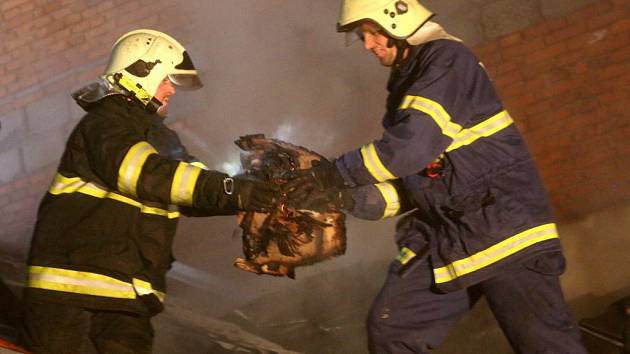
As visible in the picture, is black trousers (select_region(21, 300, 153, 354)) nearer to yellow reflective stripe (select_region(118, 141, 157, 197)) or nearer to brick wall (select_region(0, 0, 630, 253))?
yellow reflective stripe (select_region(118, 141, 157, 197))

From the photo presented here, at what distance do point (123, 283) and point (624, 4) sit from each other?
4.20m

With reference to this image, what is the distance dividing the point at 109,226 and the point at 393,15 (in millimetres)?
1633

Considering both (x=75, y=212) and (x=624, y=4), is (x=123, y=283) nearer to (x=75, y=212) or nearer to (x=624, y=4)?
(x=75, y=212)

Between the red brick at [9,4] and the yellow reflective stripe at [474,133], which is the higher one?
the red brick at [9,4]

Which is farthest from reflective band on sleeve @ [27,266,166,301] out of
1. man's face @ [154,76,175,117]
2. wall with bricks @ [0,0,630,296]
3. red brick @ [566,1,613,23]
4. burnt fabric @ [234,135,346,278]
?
red brick @ [566,1,613,23]

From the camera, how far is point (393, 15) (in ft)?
12.1

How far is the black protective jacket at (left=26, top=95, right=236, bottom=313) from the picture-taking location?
3521 mm

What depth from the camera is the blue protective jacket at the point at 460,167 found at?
345 cm

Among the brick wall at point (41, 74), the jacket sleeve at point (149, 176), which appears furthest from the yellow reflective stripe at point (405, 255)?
the brick wall at point (41, 74)

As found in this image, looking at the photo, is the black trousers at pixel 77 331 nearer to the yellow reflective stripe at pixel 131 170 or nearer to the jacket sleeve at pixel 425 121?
the yellow reflective stripe at pixel 131 170

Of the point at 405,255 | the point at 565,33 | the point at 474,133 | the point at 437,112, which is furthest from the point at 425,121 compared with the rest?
the point at 565,33

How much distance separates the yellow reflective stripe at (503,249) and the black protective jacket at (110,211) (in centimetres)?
107

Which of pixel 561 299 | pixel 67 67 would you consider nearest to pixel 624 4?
pixel 561 299

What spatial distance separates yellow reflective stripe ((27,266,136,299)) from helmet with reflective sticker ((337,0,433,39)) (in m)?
1.66
